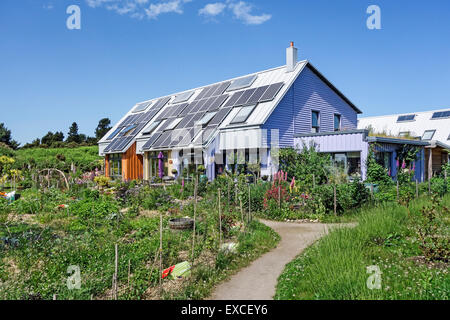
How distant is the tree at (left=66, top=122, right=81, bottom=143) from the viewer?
54.5 meters

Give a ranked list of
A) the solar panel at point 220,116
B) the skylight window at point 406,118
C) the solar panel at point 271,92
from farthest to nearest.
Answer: the skylight window at point 406,118 < the solar panel at point 220,116 < the solar panel at point 271,92

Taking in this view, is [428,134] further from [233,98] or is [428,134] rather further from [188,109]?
[188,109]

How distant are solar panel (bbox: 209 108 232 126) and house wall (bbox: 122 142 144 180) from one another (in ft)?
29.6

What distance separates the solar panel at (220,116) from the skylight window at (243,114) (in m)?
1.09

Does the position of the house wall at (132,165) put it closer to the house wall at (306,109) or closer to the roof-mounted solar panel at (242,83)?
the roof-mounted solar panel at (242,83)

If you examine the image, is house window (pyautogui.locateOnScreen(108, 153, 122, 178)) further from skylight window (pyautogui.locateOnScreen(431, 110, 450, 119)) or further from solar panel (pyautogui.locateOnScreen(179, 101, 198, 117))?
skylight window (pyautogui.locateOnScreen(431, 110, 450, 119))

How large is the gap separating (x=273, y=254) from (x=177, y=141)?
15.8 meters

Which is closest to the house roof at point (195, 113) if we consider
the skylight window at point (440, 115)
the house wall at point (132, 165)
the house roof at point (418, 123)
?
the house wall at point (132, 165)

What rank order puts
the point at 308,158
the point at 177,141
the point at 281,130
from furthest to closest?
the point at 177,141 < the point at 281,130 < the point at 308,158

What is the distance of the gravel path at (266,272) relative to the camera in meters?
5.75

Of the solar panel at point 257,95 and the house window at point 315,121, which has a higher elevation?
the solar panel at point 257,95
